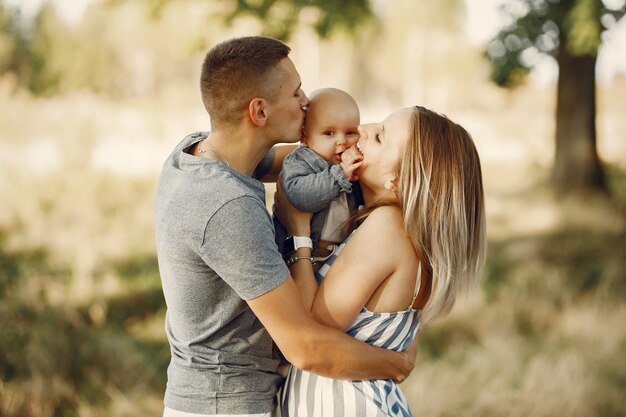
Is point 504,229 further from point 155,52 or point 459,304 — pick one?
point 155,52

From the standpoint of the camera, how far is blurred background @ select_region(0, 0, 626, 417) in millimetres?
4953

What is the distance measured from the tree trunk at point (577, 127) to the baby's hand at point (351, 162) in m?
7.02

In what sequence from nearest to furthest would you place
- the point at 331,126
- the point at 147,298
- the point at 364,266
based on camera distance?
1. the point at 364,266
2. the point at 331,126
3. the point at 147,298

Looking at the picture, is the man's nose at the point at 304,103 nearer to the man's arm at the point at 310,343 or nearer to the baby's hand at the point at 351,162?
the baby's hand at the point at 351,162

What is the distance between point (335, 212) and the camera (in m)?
2.34

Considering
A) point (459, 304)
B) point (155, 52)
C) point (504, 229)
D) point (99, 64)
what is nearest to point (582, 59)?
point (504, 229)

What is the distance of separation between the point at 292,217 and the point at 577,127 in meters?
7.43

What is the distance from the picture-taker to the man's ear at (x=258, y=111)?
219 centimetres

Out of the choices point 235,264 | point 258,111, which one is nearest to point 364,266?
point 235,264

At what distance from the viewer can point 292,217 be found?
7.34 ft

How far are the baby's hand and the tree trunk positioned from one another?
23.0 ft

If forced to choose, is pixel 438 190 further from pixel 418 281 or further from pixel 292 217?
pixel 292 217

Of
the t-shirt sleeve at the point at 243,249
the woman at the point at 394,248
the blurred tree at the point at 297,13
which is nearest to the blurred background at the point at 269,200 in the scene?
the blurred tree at the point at 297,13

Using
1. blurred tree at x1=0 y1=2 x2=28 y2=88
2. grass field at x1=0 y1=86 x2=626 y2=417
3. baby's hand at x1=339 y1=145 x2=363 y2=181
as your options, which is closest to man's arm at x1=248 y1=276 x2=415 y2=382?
baby's hand at x1=339 y1=145 x2=363 y2=181
